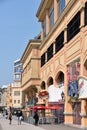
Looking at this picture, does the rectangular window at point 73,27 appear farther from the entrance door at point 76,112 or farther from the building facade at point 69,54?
the entrance door at point 76,112

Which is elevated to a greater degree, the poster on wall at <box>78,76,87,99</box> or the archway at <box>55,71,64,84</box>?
the archway at <box>55,71,64,84</box>

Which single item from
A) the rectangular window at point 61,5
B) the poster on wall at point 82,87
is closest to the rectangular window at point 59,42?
the rectangular window at point 61,5

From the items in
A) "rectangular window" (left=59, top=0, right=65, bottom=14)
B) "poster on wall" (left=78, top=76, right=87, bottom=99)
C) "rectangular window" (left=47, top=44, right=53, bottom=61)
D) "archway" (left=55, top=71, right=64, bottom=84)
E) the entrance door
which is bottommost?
the entrance door

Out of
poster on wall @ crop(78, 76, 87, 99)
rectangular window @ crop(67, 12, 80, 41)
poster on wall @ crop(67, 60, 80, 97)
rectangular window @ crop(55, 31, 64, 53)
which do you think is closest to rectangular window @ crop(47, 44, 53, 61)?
rectangular window @ crop(55, 31, 64, 53)

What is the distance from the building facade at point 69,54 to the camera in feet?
124

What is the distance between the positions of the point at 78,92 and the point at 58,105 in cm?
1481

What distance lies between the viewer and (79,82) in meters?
35.9

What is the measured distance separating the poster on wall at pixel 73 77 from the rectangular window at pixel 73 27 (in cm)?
295

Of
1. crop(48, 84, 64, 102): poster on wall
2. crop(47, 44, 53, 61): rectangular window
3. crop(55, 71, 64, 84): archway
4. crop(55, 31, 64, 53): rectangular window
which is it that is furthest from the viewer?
crop(47, 44, 53, 61): rectangular window

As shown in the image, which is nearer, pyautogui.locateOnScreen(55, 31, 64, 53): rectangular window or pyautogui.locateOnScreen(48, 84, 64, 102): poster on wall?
pyautogui.locateOnScreen(55, 31, 64, 53): rectangular window

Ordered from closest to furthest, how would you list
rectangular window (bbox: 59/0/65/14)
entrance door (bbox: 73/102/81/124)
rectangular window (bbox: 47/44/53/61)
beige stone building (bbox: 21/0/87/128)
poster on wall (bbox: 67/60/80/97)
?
beige stone building (bbox: 21/0/87/128), poster on wall (bbox: 67/60/80/97), entrance door (bbox: 73/102/81/124), rectangular window (bbox: 59/0/65/14), rectangular window (bbox: 47/44/53/61)

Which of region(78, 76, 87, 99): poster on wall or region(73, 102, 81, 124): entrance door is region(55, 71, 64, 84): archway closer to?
region(73, 102, 81, 124): entrance door

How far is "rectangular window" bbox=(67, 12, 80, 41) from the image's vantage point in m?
40.4

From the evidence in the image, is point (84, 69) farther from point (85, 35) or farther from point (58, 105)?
point (58, 105)
